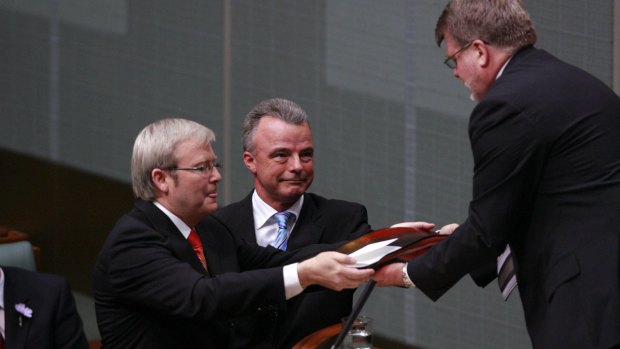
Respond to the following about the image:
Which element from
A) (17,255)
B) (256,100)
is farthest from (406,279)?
(256,100)

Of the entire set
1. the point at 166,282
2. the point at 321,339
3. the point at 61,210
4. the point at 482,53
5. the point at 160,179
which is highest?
the point at 482,53

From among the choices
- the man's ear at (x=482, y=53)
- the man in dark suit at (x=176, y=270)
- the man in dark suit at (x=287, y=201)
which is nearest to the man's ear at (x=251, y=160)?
the man in dark suit at (x=287, y=201)

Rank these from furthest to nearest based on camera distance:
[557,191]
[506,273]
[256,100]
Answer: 1. [256,100]
2. [506,273]
3. [557,191]

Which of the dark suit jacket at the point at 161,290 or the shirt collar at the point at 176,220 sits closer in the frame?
the dark suit jacket at the point at 161,290

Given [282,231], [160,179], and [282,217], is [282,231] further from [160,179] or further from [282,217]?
[160,179]

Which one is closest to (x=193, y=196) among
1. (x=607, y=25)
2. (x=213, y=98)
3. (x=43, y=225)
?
(x=607, y=25)

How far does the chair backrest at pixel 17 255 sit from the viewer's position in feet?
15.0

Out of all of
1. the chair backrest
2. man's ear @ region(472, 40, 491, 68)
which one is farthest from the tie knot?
the chair backrest

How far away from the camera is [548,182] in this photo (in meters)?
2.95

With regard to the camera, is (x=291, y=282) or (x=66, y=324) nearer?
(x=291, y=282)

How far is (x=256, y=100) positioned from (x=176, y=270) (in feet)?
8.29

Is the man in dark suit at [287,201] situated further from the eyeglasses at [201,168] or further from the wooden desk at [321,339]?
the eyeglasses at [201,168]

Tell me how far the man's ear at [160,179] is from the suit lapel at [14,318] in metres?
0.91

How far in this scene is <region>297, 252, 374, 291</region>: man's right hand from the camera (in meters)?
3.07
